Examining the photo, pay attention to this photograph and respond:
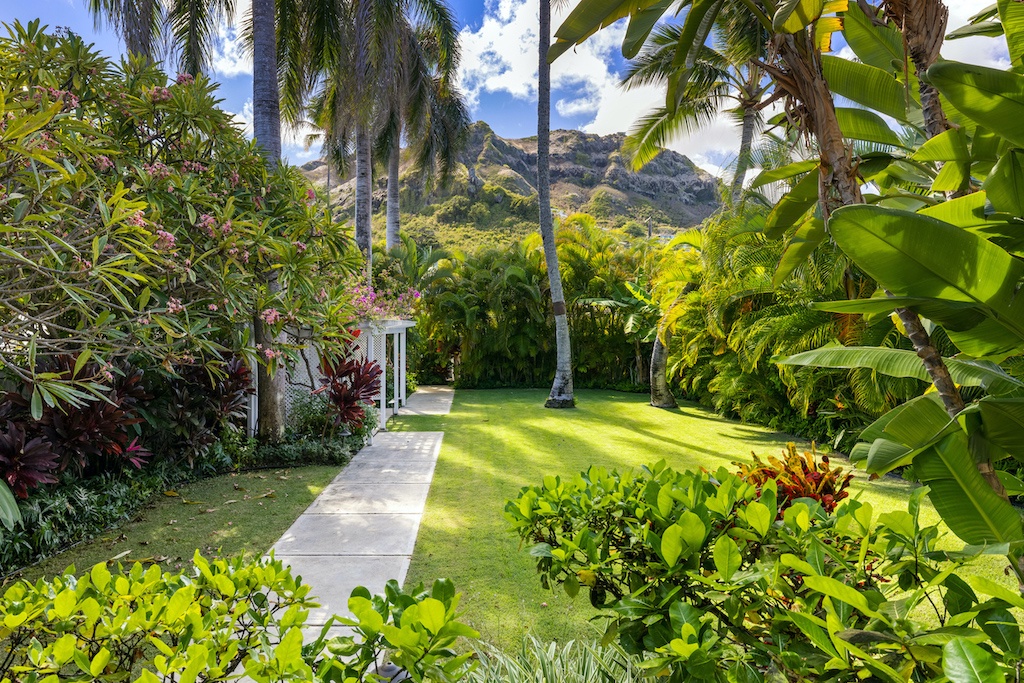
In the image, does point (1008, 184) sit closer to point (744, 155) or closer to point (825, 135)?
point (825, 135)

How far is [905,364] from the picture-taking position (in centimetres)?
201

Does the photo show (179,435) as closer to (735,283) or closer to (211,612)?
(211,612)

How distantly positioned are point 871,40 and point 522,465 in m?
6.07

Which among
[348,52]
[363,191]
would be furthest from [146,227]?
[363,191]

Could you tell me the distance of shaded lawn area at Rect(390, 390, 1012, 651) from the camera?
12.1 ft

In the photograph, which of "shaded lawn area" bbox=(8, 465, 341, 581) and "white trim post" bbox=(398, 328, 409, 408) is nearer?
"shaded lawn area" bbox=(8, 465, 341, 581)

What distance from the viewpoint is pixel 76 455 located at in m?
4.73

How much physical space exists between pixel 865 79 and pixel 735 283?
7.46 m

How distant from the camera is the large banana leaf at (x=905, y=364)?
1643 mm

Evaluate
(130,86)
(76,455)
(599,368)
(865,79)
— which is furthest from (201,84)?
(599,368)

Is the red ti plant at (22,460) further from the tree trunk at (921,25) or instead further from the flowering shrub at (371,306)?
the tree trunk at (921,25)

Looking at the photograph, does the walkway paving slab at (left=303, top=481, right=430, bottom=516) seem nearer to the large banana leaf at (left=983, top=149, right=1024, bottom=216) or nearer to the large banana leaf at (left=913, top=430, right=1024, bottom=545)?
the large banana leaf at (left=913, top=430, right=1024, bottom=545)

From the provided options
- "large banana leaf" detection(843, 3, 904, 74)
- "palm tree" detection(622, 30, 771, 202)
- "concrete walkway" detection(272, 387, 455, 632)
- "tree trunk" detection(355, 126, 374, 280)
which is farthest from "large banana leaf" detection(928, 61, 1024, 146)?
"tree trunk" detection(355, 126, 374, 280)

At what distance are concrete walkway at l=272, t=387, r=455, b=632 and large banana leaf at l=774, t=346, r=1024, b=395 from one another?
252cm
